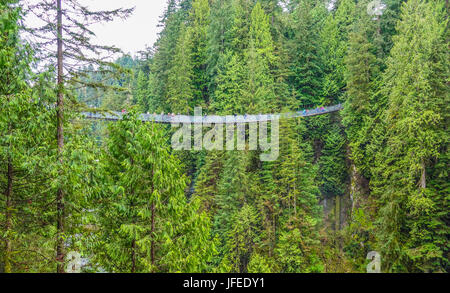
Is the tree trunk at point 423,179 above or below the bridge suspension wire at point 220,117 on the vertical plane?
below

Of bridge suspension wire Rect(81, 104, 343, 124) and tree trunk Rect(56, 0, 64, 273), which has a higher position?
bridge suspension wire Rect(81, 104, 343, 124)

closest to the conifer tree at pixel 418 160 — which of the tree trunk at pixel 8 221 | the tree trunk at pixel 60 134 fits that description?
the tree trunk at pixel 60 134

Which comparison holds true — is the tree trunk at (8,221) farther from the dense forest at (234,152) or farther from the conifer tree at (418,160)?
the conifer tree at (418,160)

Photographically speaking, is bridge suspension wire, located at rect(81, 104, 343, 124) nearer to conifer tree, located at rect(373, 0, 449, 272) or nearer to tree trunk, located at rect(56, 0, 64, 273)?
conifer tree, located at rect(373, 0, 449, 272)

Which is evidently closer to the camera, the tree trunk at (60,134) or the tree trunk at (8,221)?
the tree trunk at (8,221)

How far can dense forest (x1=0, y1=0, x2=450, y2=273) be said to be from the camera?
6664mm

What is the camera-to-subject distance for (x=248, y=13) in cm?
3061

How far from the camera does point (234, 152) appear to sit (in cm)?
2027

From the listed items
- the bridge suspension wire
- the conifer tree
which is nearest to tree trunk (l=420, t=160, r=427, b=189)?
the conifer tree

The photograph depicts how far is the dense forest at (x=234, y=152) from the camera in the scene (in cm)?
666

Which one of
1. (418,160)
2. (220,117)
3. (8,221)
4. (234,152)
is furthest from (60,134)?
(220,117)

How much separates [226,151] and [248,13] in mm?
15420

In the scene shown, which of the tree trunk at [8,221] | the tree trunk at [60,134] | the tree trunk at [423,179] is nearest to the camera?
the tree trunk at [8,221]
